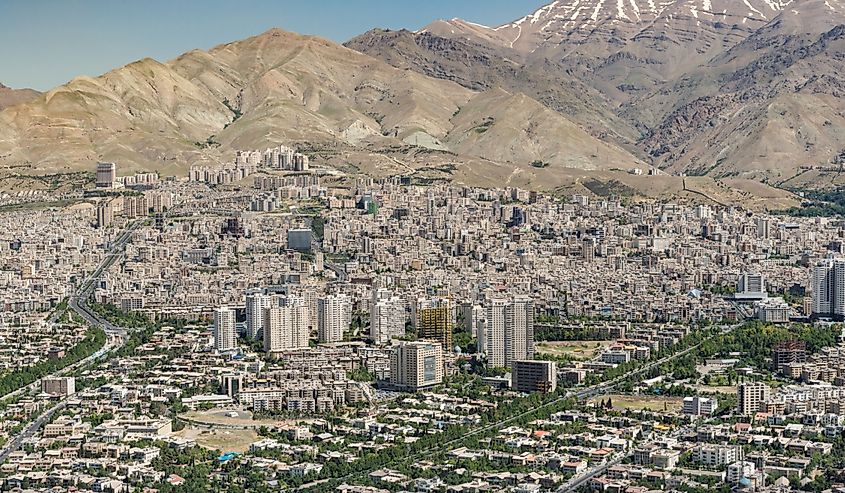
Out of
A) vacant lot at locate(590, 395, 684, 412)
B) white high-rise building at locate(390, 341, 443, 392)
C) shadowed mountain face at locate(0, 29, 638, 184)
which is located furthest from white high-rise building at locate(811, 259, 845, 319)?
shadowed mountain face at locate(0, 29, 638, 184)

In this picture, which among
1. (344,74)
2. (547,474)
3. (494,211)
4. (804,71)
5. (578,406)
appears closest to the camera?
(547,474)

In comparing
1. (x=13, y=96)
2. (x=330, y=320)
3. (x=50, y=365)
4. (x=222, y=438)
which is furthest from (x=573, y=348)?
(x=13, y=96)

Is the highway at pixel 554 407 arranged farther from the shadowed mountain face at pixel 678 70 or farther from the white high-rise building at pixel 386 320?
the shadowed mountain face at pixel 678 70

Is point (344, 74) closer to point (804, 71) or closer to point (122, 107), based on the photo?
point (122, 107)

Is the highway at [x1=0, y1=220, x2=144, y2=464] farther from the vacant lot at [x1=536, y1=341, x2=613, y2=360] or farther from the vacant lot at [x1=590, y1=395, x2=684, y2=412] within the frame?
the vacant lot at [x1=590, y1=395, x2=684, y2=412]

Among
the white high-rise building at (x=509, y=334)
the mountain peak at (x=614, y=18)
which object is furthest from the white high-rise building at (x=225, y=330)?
the mountain peak at (x=614, y=18)

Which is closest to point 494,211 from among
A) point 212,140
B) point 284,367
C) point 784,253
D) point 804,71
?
point 784,253
